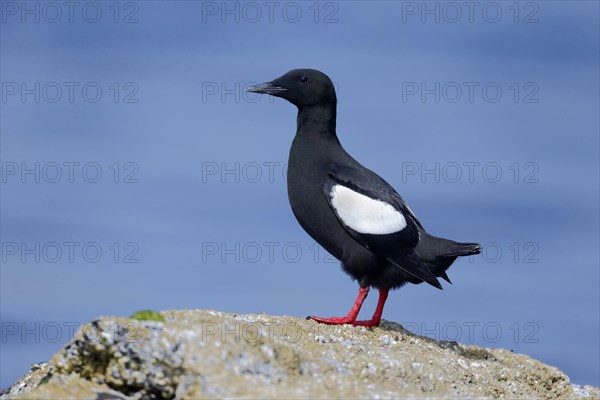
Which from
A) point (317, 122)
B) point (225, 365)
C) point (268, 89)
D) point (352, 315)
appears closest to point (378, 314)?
point (352, 315)

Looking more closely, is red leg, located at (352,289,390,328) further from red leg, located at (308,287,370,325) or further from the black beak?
the black beak

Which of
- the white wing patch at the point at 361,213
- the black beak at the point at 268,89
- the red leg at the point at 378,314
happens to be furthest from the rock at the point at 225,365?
→ the black beak at the point at 268,89

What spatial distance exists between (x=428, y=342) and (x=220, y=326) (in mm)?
4066

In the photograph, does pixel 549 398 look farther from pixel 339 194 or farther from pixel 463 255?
pixel 339 194

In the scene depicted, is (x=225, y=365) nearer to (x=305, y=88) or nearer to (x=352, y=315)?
(x=352, y=315)

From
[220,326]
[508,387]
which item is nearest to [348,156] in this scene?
[508,387]

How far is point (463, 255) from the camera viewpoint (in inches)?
480

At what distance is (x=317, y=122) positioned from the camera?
1282 cm

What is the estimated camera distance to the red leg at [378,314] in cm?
1149

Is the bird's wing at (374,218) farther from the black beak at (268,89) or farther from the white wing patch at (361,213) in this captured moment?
the black beak at (268,89)

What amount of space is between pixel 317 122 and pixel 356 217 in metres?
1.81

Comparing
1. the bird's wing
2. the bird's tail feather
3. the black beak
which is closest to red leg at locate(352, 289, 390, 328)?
the bird's wing

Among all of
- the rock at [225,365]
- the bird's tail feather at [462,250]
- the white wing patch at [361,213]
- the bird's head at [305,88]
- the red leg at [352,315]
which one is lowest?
the rock at [225,365]

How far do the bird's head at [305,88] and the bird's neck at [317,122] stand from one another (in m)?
0.09
